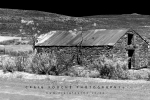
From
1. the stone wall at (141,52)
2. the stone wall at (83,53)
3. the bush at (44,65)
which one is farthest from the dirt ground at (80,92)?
the stone wall at (141,52)

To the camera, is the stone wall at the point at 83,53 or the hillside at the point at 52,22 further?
the hillside at the point at 52,22

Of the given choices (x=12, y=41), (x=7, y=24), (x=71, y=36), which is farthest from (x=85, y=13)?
(x=71, y=36)

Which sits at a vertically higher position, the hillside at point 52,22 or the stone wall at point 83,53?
the hillside at point 52,22

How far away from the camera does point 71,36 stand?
2888 cm

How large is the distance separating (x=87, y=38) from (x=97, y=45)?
2.17 meters

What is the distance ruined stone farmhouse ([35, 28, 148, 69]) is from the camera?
2523cm

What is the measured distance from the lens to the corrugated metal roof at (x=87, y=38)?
25.7m

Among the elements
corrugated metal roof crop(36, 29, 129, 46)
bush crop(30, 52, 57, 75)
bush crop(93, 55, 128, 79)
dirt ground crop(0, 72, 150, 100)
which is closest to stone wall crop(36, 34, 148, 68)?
corrugated metal roof crop(36, 29, 129, 46)

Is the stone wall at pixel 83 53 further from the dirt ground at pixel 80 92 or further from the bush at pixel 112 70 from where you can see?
the dirt ground at pixel 80 92

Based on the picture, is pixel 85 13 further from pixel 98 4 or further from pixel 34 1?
pixel 34 1

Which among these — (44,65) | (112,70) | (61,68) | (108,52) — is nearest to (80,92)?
(112,70)

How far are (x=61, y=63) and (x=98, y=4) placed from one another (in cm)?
3599

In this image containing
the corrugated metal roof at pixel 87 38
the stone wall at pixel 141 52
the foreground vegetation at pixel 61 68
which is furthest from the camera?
the stone wall at pixel 141 52

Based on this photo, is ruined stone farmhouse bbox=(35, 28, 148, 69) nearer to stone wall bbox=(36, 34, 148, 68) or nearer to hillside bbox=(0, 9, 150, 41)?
stone wall bbox=(36, 34, 148, 68)
